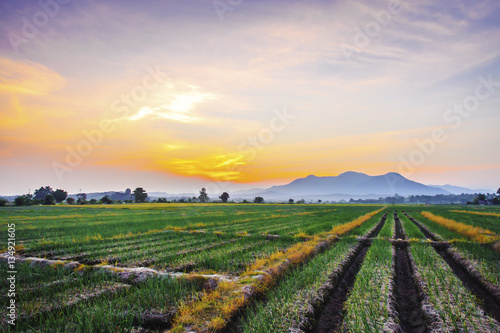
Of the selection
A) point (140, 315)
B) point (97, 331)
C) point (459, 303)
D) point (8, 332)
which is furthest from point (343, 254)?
point (8, 332)

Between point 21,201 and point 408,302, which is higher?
point 21,201

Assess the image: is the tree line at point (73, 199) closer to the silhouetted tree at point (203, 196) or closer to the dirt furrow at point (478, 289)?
the silhouetted tree at point (203, 196)

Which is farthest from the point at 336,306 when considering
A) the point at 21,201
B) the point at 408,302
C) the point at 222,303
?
the point at 21,201

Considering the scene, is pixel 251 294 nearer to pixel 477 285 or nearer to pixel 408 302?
pixel 408 302

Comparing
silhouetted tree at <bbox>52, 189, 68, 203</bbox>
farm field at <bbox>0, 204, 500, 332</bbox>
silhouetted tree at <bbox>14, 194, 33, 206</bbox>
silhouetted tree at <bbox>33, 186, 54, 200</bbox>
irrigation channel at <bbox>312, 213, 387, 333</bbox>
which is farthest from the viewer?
silhouetted tree at <bbox>33, 186, 54, 200</bbox>

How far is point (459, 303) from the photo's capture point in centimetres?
489

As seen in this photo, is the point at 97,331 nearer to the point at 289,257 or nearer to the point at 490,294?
the point at 289,257

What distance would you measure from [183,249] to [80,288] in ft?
16.1

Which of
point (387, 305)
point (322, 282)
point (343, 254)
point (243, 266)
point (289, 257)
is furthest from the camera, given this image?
point (343, 254)

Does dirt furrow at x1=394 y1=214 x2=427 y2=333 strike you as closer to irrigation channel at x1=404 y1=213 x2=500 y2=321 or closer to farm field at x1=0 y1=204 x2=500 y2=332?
farm field at x1=0 y1=204 x2=500 y2=332

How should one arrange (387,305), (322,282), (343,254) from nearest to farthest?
1. (387,305)
2. (322,282)
3. (343,254)

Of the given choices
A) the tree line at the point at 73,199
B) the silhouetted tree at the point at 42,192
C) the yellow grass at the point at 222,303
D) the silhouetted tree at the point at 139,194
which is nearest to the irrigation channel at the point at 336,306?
the yellow grass at the point at 222,303

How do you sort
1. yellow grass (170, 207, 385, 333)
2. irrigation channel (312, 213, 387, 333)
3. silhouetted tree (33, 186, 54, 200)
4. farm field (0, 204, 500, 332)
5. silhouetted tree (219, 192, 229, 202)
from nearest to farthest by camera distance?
yellow grass (170, 207, 385, 333) < farm field (0, 204, 500, 332) < irrigation channel (312, 213, 387, 333) < silhouetted tree (219, 192, 229, 202) < silhouetted tree (33, 186, 54, 200)

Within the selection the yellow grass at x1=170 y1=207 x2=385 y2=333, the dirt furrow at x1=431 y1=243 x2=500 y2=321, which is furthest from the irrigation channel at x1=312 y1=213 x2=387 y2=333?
the dirt furrow at x1=431 y1=243 x2=500 y2=321
